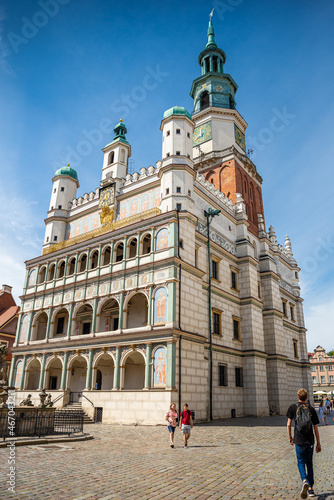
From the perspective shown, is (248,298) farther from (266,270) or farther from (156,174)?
(156,174)

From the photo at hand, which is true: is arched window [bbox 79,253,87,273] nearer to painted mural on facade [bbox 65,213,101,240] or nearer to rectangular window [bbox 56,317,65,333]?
painted mural on facade [bbox 65,213,101,240]

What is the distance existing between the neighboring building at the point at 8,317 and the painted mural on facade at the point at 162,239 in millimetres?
29894

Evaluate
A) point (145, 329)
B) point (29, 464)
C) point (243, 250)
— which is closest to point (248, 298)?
point (243, 250)

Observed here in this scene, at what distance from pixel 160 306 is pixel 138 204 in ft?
35.6

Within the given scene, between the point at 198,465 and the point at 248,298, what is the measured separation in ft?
81.9

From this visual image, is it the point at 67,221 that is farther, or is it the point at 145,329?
the point at 67,221

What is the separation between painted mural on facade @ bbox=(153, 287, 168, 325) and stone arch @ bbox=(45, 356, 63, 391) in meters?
10.5

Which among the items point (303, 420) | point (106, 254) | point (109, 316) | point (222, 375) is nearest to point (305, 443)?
point (303, 420)

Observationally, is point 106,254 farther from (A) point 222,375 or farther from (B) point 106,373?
(A) point 222,375

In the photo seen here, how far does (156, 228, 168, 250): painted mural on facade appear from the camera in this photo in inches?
1068

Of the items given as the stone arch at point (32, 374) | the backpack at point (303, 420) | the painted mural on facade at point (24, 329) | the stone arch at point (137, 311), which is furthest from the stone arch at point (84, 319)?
the backpack at point (303, 420)

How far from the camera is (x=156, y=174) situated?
32.2 m

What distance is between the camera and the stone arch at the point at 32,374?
3288 centimetres

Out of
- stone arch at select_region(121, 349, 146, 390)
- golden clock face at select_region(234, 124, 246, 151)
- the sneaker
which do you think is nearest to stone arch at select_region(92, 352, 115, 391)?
stone arch at select_region(121, 349, 146, 390)
